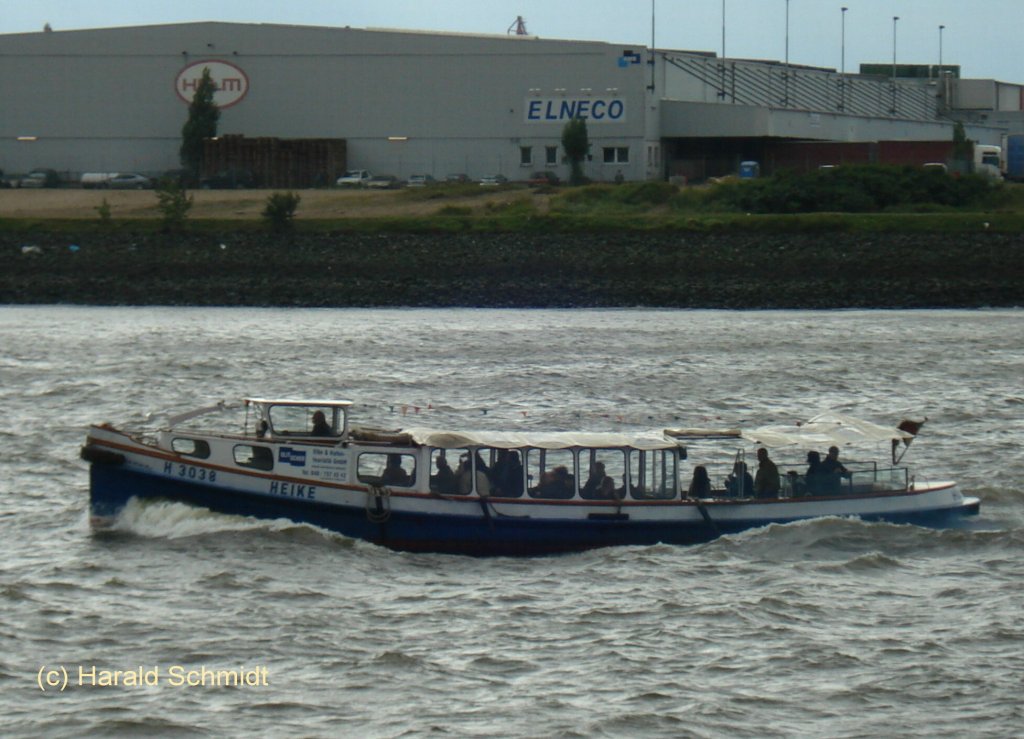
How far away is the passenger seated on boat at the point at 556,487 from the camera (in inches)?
963

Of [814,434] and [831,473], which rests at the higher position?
[814,434]

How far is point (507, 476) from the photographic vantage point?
80.1 ft

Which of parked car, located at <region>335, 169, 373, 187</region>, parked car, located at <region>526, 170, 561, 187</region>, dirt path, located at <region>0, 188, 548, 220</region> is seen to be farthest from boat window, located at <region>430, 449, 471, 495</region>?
parked car, located at <region>335, 169, 373, 187</region>

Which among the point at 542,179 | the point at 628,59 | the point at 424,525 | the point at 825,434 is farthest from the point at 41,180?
the point at 825,434

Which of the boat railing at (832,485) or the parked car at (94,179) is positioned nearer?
the boat railing at (832,485)

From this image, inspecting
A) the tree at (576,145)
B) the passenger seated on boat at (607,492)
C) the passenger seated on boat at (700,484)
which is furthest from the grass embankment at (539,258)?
the passenger seated on boat at (607,492)

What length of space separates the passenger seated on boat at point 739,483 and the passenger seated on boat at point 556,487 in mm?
2722

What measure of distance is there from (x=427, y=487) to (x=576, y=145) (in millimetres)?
63213

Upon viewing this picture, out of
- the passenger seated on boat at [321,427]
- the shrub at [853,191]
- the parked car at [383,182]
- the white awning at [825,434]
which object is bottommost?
the white awning at [825,434]

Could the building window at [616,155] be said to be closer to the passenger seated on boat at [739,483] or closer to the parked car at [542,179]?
the parked car at [542,179]

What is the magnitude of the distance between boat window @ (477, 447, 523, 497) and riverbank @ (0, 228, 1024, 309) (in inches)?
1691

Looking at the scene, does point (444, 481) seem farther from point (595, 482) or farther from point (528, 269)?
point (528, 269)

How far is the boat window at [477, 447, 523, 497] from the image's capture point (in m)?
24.4

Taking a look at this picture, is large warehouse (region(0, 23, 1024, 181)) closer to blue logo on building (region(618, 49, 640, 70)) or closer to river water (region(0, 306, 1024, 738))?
blue logo on building (region(618, 49, 640, 70))
